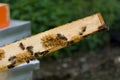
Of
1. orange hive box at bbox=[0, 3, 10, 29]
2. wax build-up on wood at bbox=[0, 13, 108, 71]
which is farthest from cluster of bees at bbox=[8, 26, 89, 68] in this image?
orange hive box at bbox=[0, 3, 10, 29]

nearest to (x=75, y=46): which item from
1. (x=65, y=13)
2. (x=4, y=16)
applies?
(x=65, y=13)

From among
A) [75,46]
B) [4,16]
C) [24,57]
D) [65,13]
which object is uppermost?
[4,16]

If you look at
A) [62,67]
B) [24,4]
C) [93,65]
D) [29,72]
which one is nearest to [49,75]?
[62,67]

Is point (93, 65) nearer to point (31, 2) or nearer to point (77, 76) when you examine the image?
point (77, 76)

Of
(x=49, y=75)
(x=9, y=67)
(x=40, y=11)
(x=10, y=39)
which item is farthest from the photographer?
(x=40, y=11)

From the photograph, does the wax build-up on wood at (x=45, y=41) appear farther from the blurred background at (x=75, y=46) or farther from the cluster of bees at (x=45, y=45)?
the blurred background at (x=75, y=46)

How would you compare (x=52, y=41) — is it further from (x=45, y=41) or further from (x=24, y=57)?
(x=24, y=57)

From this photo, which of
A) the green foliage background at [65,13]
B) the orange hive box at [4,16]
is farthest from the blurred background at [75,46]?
the orange hive box at [4,16]
